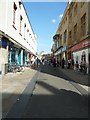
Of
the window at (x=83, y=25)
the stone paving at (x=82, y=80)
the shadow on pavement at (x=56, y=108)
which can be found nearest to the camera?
the shadow on pavement at (x=56, y=108)

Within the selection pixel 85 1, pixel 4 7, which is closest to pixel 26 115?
pixel 4 7

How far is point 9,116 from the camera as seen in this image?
6355 millimetres

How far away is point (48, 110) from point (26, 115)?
85 centimetres

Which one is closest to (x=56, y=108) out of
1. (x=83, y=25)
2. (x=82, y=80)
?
(x=82, y=80)

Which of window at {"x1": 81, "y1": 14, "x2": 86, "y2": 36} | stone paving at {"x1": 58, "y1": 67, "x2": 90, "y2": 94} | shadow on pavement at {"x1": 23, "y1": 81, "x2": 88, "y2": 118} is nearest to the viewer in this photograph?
shadow on pavement at {"x1": 23, "y1": 81, "x2": 88, "y2": 118}

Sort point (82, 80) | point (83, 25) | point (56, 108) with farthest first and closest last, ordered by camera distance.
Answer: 1. point (83, 25)
2. point (82, 80)
3. point (56, 108)

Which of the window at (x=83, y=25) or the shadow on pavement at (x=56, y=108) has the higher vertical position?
the window at (x=83, y=25)

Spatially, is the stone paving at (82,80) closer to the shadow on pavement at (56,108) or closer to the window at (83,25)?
the shadow on pavement at (56,108)

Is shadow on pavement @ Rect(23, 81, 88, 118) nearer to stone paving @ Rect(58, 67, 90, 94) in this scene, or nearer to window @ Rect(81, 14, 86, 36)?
stone paving @ Rect(58, 67, 90, 94)

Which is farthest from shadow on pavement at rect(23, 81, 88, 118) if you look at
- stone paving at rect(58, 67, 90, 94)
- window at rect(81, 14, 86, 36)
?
window at rect(81, 14, 86, 36)

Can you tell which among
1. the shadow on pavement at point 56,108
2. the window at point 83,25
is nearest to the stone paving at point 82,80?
the shadow on pavement at point 56,108

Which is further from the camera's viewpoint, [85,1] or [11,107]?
[85,1]

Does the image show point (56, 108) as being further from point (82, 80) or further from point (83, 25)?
point (83, 25)

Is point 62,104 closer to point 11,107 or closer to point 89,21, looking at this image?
point 11,107
